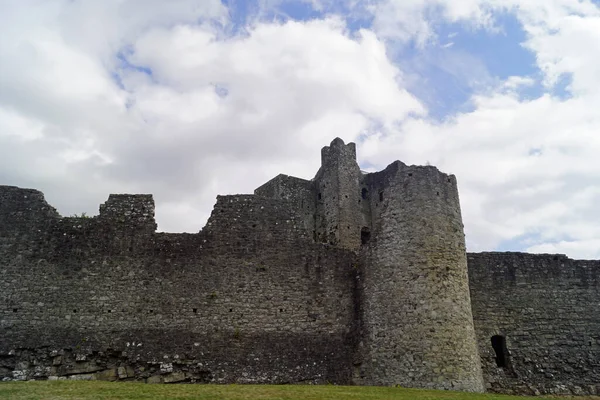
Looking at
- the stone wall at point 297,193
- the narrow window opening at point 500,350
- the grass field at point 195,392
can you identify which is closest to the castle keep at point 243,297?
the narrow window opening at point 500,350

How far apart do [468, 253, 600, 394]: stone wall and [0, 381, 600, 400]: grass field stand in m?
5.70

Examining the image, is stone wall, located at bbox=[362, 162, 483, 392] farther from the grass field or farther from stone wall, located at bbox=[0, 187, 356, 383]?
stone wall, located at bbox=[0, 187, 356, 383]

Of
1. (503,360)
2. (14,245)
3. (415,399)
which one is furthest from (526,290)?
(14,245)

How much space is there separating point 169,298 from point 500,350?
13.2 meters

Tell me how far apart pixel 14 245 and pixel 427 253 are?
1392cm

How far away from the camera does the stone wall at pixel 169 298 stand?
16562 mm

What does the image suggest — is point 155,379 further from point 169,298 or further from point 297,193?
point 297,193

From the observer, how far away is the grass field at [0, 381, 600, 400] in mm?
12445

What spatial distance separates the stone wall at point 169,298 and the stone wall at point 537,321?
6203mm

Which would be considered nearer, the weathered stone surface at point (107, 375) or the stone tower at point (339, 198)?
the weathered stone surface at point (107, 375)

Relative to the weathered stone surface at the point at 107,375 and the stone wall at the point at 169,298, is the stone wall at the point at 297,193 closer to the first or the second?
the stone wall at the point at 169,298

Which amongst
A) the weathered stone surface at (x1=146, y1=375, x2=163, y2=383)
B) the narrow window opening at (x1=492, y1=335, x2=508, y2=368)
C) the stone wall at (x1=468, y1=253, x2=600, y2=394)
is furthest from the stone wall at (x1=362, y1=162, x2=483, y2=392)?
the weathered stone surface at (x1=146, y1=375, x2=163, y2=383)

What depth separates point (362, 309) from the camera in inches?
722

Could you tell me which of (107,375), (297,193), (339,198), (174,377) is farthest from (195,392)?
(297,193)
